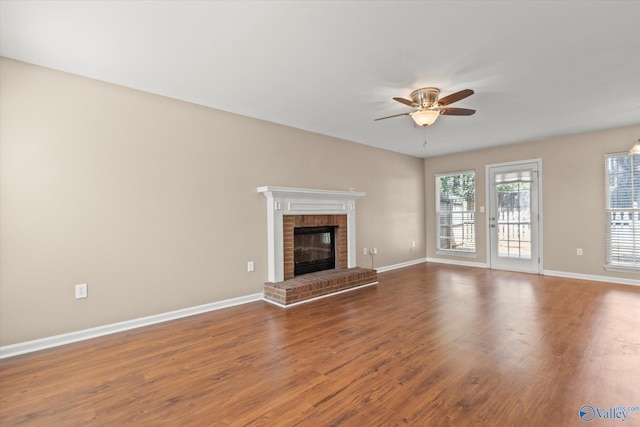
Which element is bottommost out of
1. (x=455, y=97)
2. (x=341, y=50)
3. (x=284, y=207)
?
(x=284, y=207)

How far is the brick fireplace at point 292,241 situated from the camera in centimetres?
395

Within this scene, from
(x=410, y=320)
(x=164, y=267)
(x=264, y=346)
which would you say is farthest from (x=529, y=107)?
(x=164, y=267)

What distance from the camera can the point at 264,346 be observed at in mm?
2605

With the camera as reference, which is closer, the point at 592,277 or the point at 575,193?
the point at 592,277

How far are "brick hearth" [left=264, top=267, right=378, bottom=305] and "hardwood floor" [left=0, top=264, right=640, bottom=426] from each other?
244 millimetres

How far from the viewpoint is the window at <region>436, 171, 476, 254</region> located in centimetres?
632

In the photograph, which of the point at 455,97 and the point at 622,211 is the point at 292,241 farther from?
the point at 622,211

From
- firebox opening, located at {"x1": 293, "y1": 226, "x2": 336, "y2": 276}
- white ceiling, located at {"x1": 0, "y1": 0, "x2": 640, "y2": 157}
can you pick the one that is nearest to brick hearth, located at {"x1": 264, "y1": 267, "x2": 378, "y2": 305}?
firebox opening, located at {"x1": 293, "y1": 226, "x2": 336, "y2": 276}

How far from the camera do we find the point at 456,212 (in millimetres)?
6582

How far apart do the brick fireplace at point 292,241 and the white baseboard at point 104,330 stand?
0.64 metres

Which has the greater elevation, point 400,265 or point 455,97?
point 455,97

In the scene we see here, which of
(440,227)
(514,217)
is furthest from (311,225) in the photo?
(514,217)

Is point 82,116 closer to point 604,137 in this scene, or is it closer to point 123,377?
point 123,377

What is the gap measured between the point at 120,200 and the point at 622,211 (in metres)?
6.95
